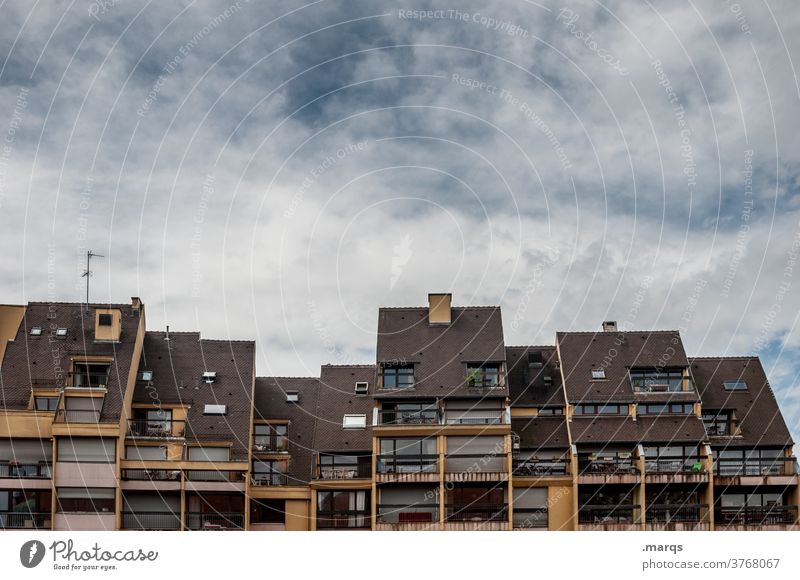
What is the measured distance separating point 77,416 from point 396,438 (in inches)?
680

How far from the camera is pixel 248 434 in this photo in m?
62.2

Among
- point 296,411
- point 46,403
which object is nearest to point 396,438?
point 296,411

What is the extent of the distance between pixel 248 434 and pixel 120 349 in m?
9.02

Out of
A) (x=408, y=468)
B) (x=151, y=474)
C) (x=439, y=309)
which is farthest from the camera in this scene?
(x=439, y=309)

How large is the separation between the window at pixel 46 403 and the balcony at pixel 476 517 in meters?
22.4

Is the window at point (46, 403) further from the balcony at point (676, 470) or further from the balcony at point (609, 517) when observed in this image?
the balcony at point (676, 470)

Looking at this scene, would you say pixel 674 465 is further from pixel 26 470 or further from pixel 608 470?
pixel 26 470

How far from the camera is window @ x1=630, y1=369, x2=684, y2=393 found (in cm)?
6347

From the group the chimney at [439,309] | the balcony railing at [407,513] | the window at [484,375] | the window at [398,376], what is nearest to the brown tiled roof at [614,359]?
the window at [484,375]

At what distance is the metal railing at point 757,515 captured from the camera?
60.4m

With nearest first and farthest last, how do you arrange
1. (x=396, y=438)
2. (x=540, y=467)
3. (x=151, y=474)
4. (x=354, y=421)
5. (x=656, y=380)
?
(x=151, y=474), (x=396, y=438), (x=540, y=467), (x=656, y=380), (x=354, y=421)

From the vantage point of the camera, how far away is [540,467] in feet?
201
